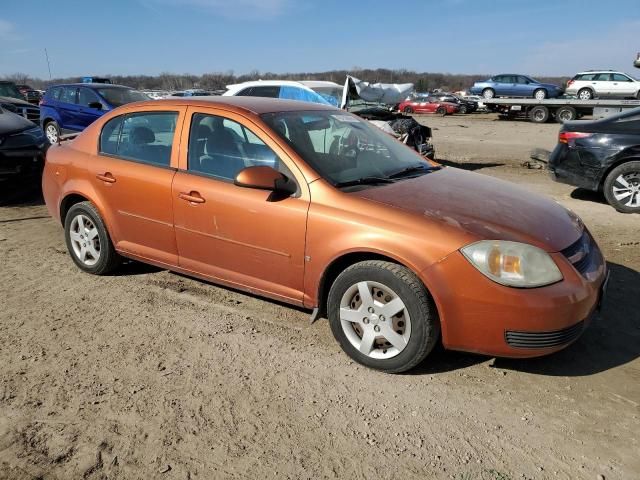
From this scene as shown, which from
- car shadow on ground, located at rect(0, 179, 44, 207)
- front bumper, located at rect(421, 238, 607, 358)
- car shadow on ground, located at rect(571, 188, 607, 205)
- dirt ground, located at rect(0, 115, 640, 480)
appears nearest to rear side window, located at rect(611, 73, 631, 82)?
car shadow on ground, located at rect(571, 188, 607, 205)

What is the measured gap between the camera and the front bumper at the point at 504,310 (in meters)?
2.81

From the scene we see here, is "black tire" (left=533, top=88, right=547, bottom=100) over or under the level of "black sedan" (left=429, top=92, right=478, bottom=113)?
over

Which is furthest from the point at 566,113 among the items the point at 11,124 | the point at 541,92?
the point at 11,124

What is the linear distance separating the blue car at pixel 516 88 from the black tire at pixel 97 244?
2862 cm

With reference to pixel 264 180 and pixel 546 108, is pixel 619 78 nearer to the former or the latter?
pixel 546 108

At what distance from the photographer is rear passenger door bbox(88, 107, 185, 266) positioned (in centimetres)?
398

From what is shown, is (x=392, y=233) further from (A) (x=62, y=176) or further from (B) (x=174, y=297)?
(A) (x=62, y=176)

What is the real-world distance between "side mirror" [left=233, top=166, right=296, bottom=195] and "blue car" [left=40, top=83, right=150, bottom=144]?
10.1 metres

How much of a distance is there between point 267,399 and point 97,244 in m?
2.54

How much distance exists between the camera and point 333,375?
3.17 metres

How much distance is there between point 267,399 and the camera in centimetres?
292

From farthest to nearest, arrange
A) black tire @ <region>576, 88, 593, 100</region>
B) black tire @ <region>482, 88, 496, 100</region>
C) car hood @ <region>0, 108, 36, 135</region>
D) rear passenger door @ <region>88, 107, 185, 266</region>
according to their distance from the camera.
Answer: black tire @ <region>482, 88, 496, 100</region> → black tire @ <region>576, 88, 593, 100</region> → car hood @ <region>0, 108, 36, 135</region> → rear passenger door @ <region>88, 107, 185, 266</region>

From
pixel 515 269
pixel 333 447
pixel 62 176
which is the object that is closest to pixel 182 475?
pixel 333 447

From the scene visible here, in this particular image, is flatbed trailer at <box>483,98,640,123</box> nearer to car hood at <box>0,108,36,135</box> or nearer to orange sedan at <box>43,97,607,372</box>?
car hood at <box>0,108,36,135</box>
